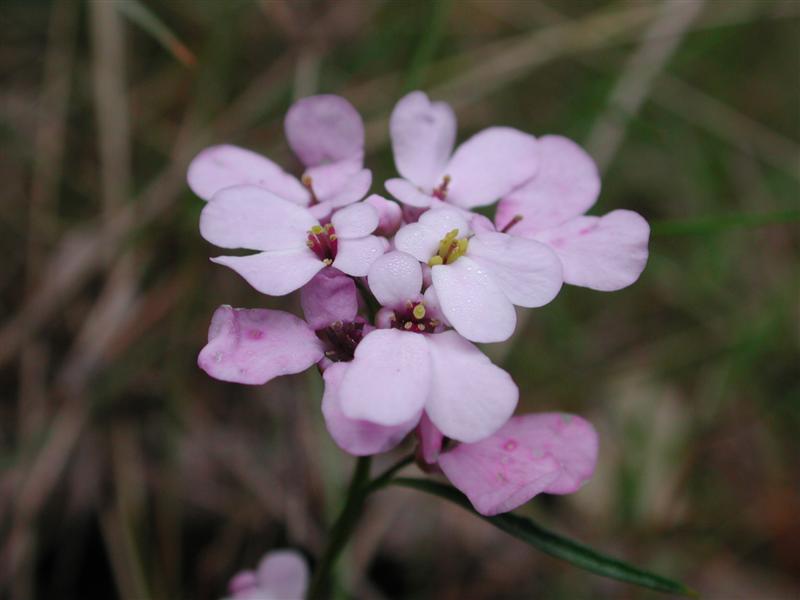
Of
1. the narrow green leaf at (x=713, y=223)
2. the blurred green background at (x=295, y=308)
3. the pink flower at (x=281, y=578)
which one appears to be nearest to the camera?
the pink flower at (x=281, y=578)

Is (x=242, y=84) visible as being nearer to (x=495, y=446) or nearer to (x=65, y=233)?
(x=65, y=233)

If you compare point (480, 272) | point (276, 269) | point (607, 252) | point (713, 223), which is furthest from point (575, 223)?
point (713, 223)

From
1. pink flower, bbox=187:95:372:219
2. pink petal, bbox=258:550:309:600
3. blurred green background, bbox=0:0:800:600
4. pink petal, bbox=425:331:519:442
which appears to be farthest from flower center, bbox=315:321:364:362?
blurred green background, bbox=0:0:800:600

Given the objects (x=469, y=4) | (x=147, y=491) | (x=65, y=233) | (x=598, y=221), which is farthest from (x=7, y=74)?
(x=598, y=221)

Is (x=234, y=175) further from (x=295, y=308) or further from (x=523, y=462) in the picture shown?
(x=295, y=308)

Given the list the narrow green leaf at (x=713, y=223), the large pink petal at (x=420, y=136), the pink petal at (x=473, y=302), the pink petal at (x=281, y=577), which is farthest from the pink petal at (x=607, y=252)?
the pink petal at (x=281, y=577)

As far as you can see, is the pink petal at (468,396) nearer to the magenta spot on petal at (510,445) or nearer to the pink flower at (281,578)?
the magenta spot on petal at (510,445)
